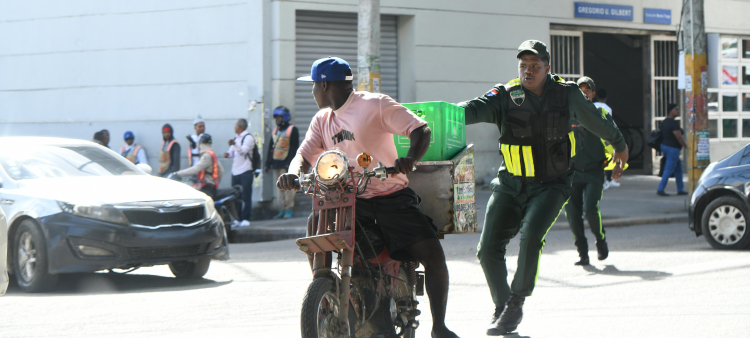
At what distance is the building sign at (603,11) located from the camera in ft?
60.7

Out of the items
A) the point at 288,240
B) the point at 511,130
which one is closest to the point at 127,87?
the point at 288,240

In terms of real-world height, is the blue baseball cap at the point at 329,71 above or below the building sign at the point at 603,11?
below

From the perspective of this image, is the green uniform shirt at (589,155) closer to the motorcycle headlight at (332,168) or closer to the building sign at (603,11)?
the motorcycle headlight at (332,168)

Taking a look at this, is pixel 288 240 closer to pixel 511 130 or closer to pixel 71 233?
pixel 71 233

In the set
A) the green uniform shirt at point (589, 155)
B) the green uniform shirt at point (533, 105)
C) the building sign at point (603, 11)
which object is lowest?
the green uniform shirt at point (589, 155)

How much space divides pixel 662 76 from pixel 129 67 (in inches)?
467

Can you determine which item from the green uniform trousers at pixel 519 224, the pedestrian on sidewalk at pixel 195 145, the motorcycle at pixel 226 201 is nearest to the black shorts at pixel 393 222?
the green uniform trousers at pixel 519 224

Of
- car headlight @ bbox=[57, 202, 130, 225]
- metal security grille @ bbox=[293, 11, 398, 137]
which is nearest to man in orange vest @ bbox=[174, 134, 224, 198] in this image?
metal security grille @ bbox=[293, 11, 398, 137]

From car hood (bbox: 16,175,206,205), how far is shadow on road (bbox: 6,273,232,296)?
82 centimetres

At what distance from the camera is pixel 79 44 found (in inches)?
685

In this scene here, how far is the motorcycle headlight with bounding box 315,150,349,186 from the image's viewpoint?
167 inches

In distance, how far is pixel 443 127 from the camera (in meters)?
5.29

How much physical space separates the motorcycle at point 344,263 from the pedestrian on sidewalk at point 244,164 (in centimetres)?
1005

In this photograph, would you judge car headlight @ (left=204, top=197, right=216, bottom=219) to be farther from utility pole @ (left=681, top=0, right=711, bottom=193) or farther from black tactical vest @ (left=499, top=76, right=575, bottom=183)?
utility pole @ (left=681, top=0, right=711, bottom=193)
